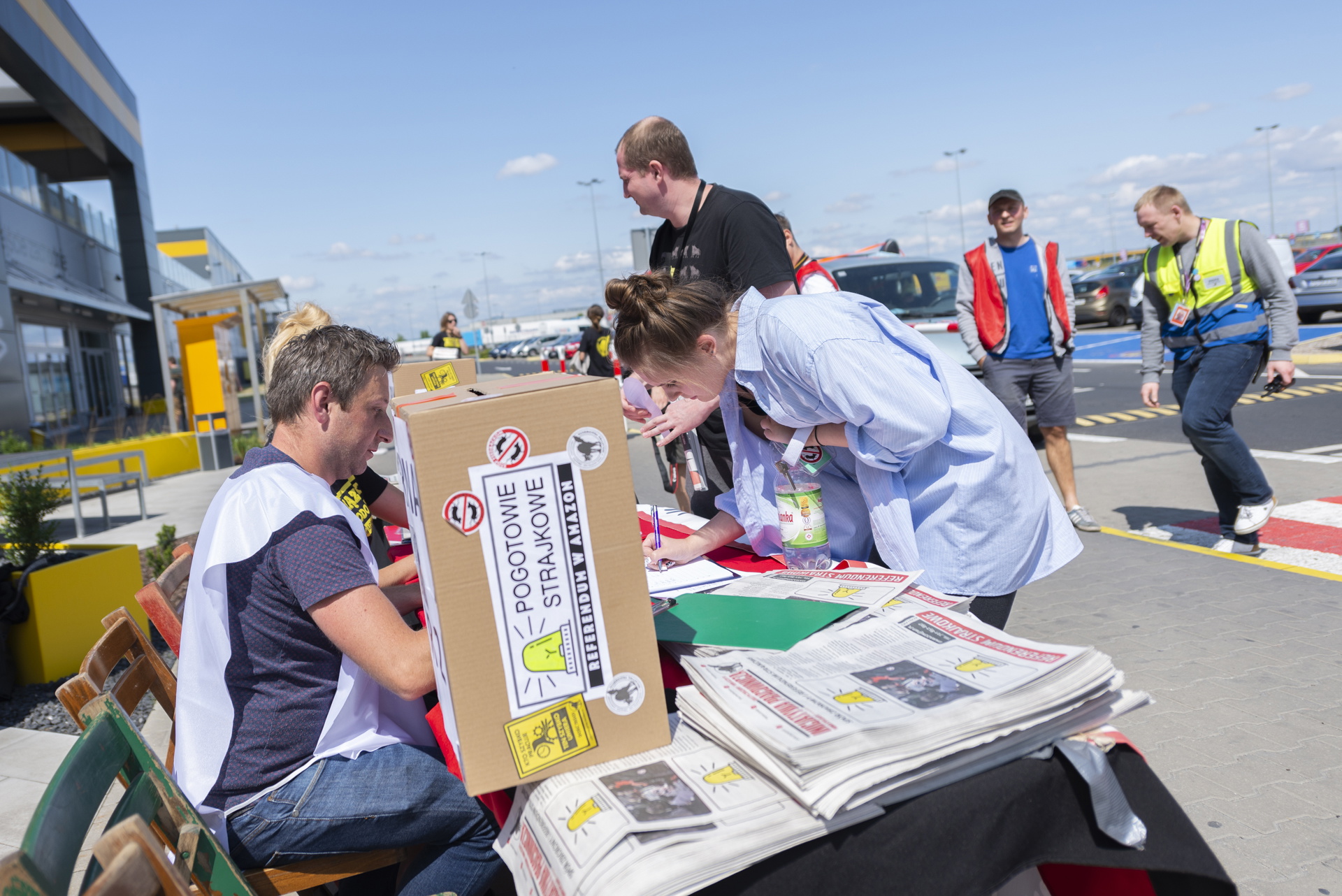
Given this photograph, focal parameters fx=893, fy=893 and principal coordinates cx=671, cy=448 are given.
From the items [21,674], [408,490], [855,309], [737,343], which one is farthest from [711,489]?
[21,674]

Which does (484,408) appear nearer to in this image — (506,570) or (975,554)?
(506,570)

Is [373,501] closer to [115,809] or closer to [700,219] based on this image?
[700,219]

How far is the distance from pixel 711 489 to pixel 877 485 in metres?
1.79

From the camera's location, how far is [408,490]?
52.6 inches

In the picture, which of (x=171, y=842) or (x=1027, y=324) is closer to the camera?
(x=171, y=842)

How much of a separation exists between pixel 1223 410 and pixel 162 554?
647cm

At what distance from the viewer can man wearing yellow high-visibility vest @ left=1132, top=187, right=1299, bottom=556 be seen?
4.41 m

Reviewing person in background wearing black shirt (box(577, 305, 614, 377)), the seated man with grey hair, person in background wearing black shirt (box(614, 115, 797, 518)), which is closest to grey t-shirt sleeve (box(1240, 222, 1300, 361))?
person in background wearing black shirt (box(614, 115, 797, 518))

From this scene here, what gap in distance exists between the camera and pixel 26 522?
545 cm

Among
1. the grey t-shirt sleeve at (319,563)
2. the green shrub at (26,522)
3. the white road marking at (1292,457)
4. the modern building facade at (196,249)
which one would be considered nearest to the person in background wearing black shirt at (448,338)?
the green shrub at (26,522)

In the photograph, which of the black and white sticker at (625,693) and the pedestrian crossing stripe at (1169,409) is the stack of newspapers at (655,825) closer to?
the black and white sticker at (625,693)

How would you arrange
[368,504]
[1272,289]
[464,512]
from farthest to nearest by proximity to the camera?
[1272,289] < [368,504] < [464,512]

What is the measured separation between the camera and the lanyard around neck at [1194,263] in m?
4.55

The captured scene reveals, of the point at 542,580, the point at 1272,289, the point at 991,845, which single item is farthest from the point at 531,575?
the point at 1272,289
